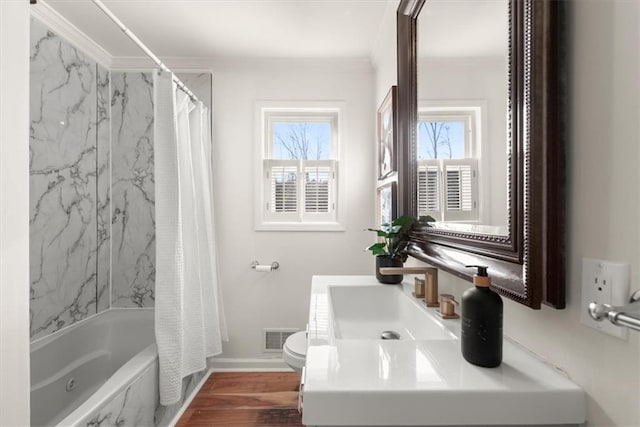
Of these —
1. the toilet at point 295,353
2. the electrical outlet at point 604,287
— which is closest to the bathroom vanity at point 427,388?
the electrical outlet at point 604,287

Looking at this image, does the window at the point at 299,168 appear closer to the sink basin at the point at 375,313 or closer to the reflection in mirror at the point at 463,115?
the sink basin at the point at 375,313

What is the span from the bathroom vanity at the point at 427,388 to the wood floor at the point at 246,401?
4.90ft

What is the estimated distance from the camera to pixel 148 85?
250cm

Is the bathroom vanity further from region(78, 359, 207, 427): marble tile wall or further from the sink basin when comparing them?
region(78, 359, 207, 427): marble tile wall

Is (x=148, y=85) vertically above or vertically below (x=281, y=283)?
above

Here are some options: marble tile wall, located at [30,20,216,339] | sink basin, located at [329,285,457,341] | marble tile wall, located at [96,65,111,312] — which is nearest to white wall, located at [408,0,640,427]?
sink basin, located at [329,285,457,341]

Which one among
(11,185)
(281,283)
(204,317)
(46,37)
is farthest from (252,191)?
(11,185)

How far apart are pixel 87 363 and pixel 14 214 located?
189 cm

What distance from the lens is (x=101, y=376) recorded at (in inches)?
86.9

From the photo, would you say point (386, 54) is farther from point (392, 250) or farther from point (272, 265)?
point (272, 265)

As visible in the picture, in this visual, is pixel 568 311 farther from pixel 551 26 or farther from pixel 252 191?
pixel 252 191

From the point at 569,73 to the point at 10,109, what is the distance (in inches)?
48.3

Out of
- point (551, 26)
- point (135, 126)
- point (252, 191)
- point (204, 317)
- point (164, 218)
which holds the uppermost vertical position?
point (135, 126)

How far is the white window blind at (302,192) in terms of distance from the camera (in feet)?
8.27
